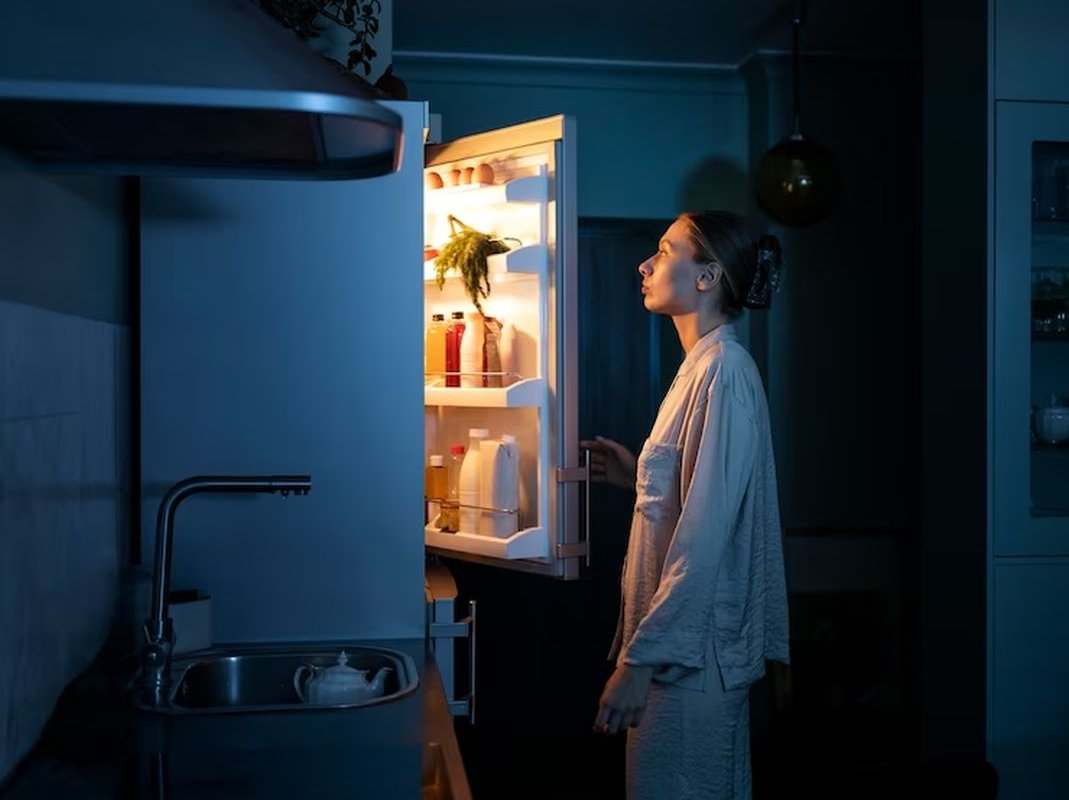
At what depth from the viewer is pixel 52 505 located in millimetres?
1472

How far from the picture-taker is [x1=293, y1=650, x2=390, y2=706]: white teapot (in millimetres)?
1718

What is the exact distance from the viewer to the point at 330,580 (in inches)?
80.2

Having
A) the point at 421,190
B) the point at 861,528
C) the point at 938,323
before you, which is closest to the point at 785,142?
the point at 938,323

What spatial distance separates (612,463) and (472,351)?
0.46m

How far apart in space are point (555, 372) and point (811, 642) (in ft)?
6.55

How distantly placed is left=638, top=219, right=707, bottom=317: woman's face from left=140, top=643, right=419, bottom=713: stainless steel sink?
0.83 m

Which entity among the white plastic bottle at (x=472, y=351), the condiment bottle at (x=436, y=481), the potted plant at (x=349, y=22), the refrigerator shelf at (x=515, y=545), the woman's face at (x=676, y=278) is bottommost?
the refrigerator shelf at (x=515, y=545)

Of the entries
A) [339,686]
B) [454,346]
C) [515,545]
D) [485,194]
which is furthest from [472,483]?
[339,686]

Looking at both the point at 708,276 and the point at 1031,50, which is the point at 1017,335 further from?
the point at 708,276

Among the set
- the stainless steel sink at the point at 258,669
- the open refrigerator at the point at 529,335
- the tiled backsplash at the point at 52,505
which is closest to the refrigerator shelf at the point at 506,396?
the open refrigerator at the point at 529,335

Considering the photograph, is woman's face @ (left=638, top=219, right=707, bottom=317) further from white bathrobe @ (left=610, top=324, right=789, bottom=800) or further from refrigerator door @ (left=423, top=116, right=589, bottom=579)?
refrigerator door @ (left=423, top=116, right=589, bottom=579)

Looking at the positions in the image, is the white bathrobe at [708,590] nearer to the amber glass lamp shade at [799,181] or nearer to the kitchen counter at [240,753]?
the kitchen counter at [240,753]

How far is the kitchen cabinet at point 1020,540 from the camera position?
2742 mm

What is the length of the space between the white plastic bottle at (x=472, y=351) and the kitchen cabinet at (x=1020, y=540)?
3.71 ft
